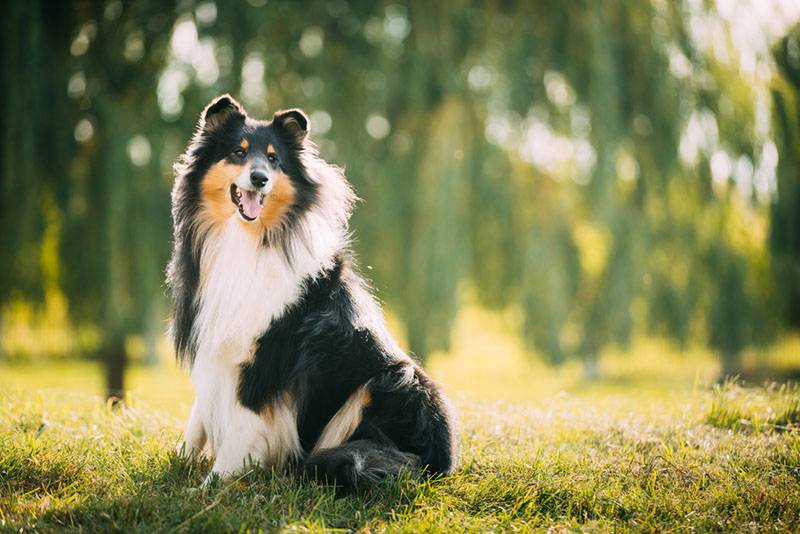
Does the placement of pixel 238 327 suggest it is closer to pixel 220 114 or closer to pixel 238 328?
pixel 238 328

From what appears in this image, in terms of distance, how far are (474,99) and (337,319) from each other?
524 centimetres

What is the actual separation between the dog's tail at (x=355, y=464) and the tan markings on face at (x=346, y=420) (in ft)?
0.35

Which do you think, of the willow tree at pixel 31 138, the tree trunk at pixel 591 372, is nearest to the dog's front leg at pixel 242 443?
the willow tree at pixel 31 138

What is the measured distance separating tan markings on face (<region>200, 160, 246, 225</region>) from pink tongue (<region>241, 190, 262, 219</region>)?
0.10 metres

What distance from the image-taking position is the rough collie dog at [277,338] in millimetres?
3115

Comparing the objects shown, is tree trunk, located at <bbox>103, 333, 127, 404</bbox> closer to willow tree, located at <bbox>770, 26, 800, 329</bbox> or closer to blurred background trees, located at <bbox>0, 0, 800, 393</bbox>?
blurred background trees, located at <bbox>0, 0, 800, 393</bbox>

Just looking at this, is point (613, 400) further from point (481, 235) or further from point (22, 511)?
point (22, 511)

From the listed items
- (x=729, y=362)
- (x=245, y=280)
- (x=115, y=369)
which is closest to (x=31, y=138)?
(x=115, y=369)

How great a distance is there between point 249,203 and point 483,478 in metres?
1.77

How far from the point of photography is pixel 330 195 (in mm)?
3682

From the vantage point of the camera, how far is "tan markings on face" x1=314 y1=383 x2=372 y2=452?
3.15m

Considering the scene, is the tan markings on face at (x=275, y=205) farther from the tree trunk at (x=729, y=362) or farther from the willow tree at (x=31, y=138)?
the tree trunk at (x=729, y=362)

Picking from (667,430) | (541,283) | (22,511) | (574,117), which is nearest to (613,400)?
(667,430)

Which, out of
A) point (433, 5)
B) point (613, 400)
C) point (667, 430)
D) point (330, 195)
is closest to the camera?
point (330, 195)
